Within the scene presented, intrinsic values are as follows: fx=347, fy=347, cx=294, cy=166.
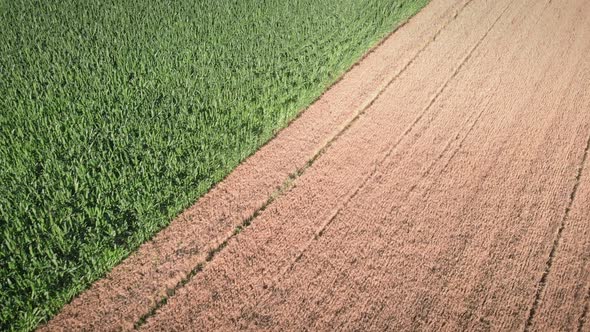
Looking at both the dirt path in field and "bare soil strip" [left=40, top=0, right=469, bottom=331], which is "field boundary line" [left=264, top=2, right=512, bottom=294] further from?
"bare soil strip" [left=40, top=0, right=469, bottom=331]

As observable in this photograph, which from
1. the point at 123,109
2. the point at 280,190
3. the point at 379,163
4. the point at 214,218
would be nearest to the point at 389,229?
the point at 379,163

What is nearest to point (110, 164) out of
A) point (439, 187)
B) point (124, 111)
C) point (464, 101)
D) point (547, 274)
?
point (124, 111)

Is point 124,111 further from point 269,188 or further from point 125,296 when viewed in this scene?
point 125,296

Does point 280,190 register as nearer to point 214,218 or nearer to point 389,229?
point 214,218

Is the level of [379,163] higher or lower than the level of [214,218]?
higher

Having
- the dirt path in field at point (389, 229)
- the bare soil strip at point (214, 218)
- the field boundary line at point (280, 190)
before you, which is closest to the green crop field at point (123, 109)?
the bare soil strip at point (214, 218)

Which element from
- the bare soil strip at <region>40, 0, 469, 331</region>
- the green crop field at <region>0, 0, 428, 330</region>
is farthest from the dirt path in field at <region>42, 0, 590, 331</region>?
the green crop field at <region>0, 0, 428, 330</region>
